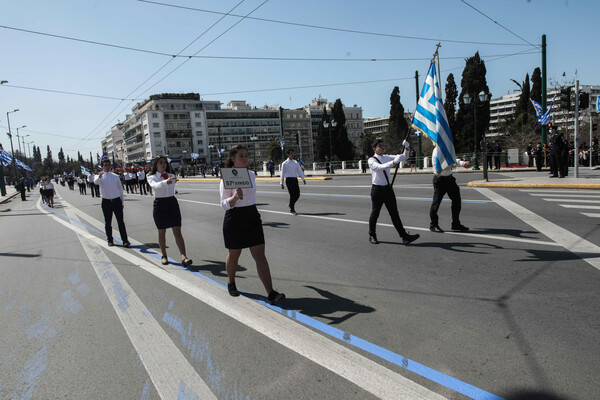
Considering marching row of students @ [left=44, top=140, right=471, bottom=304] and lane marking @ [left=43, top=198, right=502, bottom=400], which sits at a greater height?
marching row of students @ [left=44, top=140, right=471, bottom=304]

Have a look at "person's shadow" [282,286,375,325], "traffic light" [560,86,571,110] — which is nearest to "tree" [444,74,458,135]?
"traffic light" [560,86,571,110]

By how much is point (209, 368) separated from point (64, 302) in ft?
9.30

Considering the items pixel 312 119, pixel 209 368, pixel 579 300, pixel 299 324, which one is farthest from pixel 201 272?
pixel 312 119

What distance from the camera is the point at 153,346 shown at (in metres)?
3.48

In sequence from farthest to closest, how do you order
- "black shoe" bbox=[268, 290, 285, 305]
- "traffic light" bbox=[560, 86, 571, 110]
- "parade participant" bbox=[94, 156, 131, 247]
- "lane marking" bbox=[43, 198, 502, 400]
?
"traffic light" bbox=[560, 86, 571, 110] < "parade participant" bbox=[94, 156, 131, 247] < "black shoe" bbox=[268, 290, 285, 305] < "lane marking" bbox=[43, 198, 502, 400]

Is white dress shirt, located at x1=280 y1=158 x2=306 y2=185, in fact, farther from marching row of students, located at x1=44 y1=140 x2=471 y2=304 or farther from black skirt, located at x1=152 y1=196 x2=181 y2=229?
black skirt, located at x1=152 y1=196 x2=181 y2=229

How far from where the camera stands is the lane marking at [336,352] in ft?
8.57

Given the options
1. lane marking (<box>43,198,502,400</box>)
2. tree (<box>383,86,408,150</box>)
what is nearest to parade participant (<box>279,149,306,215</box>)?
lane marking (<box>43,198,502,400</box>)

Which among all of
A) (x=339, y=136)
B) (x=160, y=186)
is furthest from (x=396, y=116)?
(x=160, y=186)

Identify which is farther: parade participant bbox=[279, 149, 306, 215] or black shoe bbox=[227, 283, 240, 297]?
parade participant bbox=[279, 149, 306, 215]

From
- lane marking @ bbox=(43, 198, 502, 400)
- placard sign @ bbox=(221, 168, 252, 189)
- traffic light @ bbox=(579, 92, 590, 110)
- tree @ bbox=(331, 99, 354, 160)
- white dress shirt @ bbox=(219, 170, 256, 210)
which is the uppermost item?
tree @ bbox=(331, 99, 354, 160)

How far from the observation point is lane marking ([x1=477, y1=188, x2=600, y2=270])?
5.41 m

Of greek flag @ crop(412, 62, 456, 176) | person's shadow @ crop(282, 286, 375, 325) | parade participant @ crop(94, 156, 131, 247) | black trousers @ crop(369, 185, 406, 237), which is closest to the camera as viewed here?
person's shadow @ crop(282, 286, 375, 325)

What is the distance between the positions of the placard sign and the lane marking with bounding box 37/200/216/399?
1622 mm
